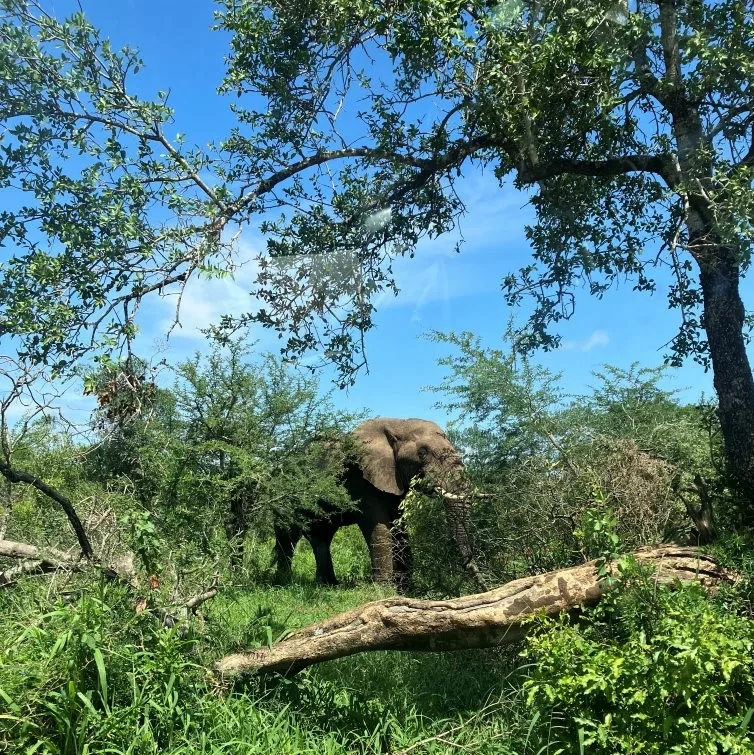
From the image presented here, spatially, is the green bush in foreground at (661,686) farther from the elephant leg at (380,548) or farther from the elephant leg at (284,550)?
the elephant leg at (284,550)

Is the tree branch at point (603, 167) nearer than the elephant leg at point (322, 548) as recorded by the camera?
Yes

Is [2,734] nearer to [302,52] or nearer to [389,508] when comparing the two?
[302,52]

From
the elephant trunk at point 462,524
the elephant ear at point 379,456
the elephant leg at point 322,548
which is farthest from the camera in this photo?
the elephant leg at point 322,548

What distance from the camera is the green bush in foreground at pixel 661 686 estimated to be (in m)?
3.98

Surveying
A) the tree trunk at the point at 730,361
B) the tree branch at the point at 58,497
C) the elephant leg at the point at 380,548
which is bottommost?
the elephant leg at the point at 380,548

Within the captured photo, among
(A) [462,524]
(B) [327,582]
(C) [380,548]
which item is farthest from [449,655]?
(B) [327,582]

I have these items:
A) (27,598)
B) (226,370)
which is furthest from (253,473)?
(27,598)

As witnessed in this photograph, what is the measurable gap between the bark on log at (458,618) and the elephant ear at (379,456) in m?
7.36

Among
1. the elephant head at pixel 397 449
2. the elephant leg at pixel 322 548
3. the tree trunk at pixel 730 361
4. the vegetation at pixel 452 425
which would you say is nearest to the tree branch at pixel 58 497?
the vegetation at pixel 452 425

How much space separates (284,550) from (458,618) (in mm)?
10646

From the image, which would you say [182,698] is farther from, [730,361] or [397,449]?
[397,449]

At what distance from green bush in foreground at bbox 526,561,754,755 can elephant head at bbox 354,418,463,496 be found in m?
7.55

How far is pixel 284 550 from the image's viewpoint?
1562cm

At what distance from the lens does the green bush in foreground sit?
157 inches
